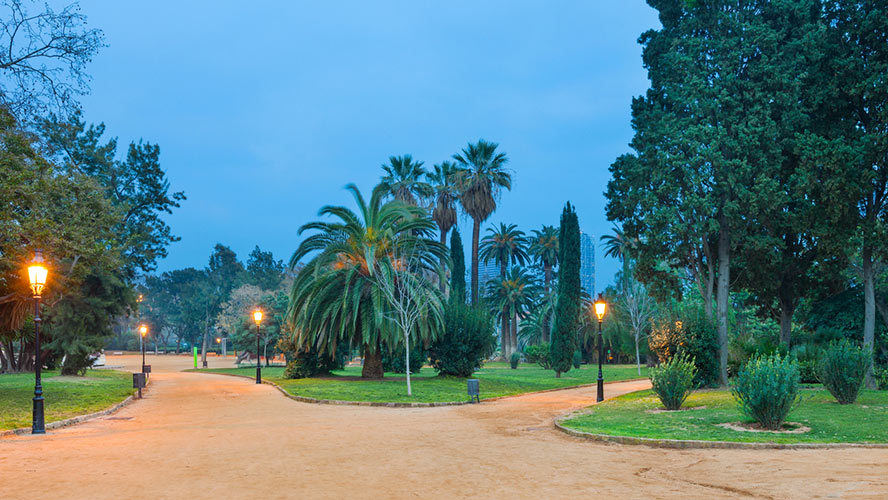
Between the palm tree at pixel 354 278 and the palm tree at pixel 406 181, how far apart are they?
1903cm

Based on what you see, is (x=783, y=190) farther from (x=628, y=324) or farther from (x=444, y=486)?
(x=628, y=324)

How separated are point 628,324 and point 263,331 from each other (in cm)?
3122

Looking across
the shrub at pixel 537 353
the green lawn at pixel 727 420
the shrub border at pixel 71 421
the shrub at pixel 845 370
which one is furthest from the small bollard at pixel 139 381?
the shrub at pixel 537 353

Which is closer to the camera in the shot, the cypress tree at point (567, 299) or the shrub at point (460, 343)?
the shrub at point (460, 343)

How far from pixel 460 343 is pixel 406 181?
2073 cm

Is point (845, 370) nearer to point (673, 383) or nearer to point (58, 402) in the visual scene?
point (673, 383)

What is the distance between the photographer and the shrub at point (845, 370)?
15.9 m

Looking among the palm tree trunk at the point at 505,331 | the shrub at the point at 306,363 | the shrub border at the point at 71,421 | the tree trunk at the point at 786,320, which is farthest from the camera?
the palm tree trunk at the point at 505,331

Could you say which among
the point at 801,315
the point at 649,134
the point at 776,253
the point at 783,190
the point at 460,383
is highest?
the point at 649,134

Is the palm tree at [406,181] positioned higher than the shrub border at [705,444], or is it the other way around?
the palm tree at [406,181]

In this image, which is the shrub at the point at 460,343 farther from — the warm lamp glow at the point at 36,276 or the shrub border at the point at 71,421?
the warm lamp glow at the point at 36,276

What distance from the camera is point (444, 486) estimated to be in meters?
7.97

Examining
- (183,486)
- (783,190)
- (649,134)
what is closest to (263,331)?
(649,134)

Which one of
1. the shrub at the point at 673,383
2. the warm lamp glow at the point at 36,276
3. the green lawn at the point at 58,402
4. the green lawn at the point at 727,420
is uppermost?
the warm lamp glow at the point at 36,276
